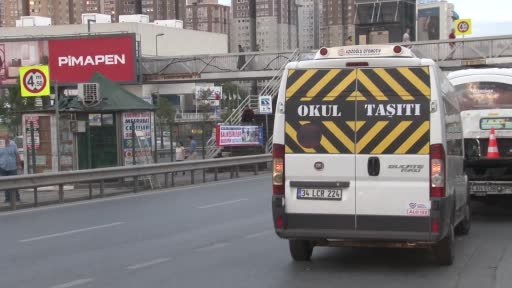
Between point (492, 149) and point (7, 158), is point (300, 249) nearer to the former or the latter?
point (492, 149)

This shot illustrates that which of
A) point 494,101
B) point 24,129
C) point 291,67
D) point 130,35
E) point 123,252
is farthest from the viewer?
point 130,35

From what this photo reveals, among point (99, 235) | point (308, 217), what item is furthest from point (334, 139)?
point (99, 235)

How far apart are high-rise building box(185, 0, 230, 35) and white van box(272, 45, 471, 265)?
414 ft

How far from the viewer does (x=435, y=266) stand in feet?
28.2

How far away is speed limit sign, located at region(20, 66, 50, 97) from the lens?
19891mm

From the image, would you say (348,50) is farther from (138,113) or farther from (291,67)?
(138,113)

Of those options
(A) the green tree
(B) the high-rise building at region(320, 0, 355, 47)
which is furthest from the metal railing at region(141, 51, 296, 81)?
(B) the high-rise building at region(320, 0, 355, 47)

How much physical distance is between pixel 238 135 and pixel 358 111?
923 inches

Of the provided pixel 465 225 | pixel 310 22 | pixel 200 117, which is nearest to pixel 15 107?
pixel 200 117

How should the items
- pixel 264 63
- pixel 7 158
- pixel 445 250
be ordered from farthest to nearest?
pixel 264 63
pixel 7 158
pixel 445 250

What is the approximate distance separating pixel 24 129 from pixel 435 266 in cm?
1700

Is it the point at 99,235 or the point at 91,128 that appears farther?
the point at 91,128

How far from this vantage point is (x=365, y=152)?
8008mm

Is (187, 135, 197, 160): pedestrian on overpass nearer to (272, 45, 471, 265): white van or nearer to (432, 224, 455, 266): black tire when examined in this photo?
(272, 45, 471, 265): white van
